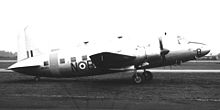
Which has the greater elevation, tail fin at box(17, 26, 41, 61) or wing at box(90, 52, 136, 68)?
tail fin at box(17, 26, 41, 61)

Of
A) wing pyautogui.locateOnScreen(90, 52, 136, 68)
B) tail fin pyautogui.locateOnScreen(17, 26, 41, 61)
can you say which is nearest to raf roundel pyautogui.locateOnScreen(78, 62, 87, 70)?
wing pyautogui.locateOnScreen(90, 52, 136, 68)

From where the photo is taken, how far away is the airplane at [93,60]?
1714cm

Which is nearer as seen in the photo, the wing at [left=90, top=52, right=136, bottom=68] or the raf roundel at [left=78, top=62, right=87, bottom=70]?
the wing at [left=90, top=52, right=136, bottom=68]

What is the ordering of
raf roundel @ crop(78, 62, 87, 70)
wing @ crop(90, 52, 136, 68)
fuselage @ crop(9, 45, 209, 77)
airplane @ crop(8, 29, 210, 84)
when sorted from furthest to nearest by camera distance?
raf roundel @ crop(78, 62, 87, 70), fuselage @ crop(9, 45, 209, 77), airplane @ crop(8, 29, 210, 84), wing @ crop(90, 52, 136, 68)

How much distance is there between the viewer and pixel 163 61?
1784 cm

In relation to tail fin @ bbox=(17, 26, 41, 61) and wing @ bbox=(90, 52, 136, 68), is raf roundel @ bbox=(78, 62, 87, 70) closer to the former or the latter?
wing @ bbox=(90, 52, 136, 68)

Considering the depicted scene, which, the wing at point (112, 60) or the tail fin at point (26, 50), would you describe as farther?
the tail fin at point (26, 50)

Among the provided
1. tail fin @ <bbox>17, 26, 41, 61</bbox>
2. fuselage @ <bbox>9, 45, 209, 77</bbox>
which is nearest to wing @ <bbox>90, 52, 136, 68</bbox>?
fuselage @ <bbox>9, 45, 209, 77</bbox>

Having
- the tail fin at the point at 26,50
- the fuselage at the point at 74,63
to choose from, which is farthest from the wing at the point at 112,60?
the tail fin at the point at 26,50

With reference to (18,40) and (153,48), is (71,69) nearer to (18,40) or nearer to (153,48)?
(18,40)

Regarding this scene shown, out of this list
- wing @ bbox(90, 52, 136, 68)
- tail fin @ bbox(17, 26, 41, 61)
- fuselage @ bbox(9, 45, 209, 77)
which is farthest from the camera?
tail fin @ bbox(17, 26, 41, 61)

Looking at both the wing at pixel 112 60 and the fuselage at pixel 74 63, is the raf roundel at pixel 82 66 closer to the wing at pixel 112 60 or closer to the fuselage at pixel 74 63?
the fuselage at pixel 74 63

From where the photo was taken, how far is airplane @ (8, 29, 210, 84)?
17.1 meters

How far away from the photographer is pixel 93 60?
1722 centimetres
